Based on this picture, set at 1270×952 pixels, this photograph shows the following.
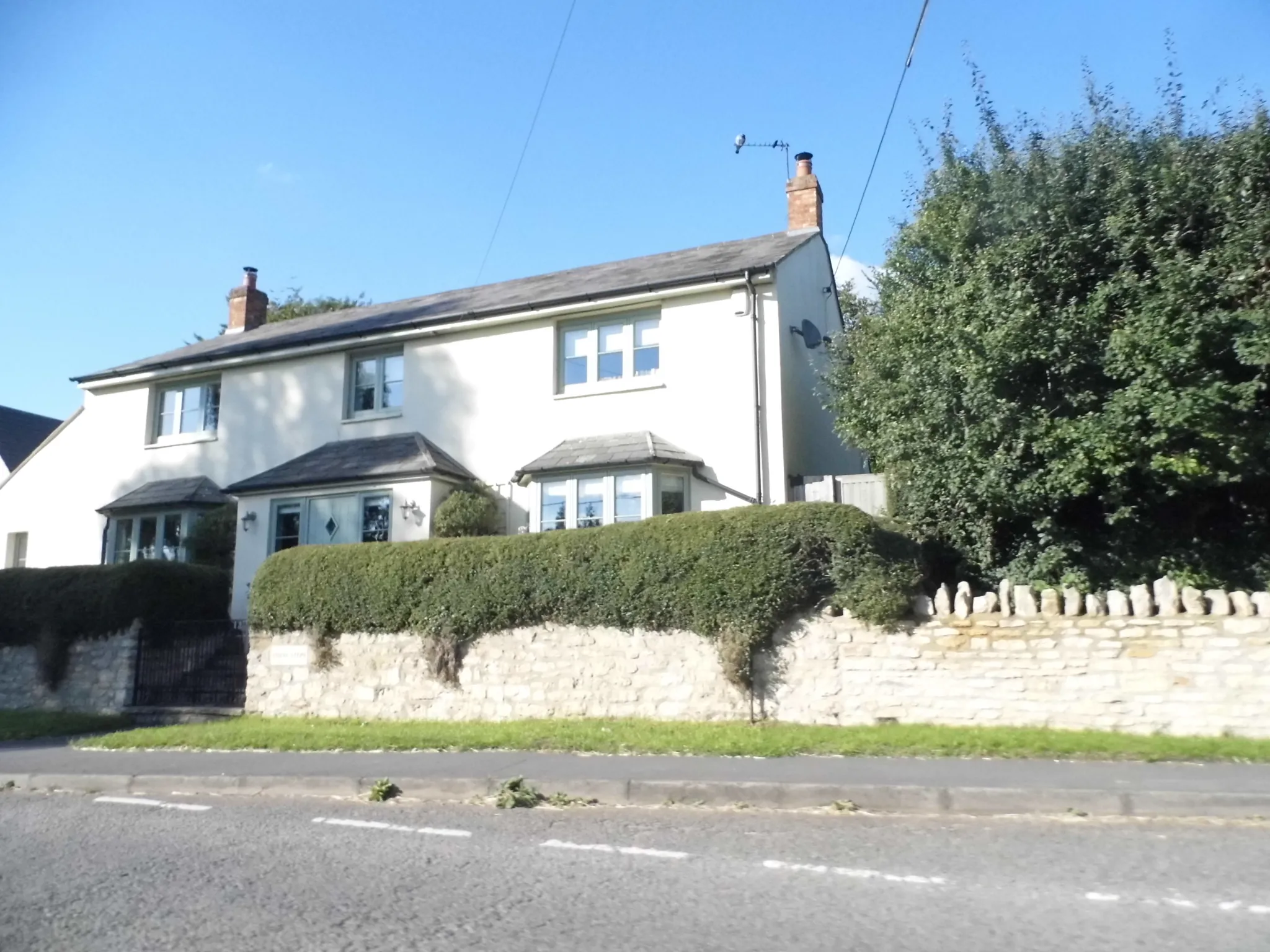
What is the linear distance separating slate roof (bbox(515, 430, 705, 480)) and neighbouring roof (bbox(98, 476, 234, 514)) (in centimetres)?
751

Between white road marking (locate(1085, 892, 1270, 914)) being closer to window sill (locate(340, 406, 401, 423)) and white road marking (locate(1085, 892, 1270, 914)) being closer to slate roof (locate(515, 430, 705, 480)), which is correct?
slate roof (locate(515, 430, 705, 480))

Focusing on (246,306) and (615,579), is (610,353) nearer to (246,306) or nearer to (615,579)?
(615,579)

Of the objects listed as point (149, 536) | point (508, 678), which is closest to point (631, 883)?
point (508, 678)

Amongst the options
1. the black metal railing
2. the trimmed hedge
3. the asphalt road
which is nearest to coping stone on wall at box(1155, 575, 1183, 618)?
the trimmed hedge

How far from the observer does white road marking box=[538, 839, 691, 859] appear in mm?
6633

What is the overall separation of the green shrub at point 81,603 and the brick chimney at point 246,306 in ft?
34.5

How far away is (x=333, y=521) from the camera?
1861 cm

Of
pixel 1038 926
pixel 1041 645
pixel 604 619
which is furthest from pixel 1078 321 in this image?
pixel 1038 926

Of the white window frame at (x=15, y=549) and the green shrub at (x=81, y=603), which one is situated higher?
the white window frame at (x=15, y=549)

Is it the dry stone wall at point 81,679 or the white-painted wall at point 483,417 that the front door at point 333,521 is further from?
the dry stone wall at point 81,679

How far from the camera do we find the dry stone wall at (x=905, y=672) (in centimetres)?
1035

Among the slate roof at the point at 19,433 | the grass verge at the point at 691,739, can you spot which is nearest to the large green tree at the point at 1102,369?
the grass verge at the point at 691,739

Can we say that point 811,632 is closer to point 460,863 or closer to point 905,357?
point 905,357

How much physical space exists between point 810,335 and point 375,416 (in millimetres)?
9098
